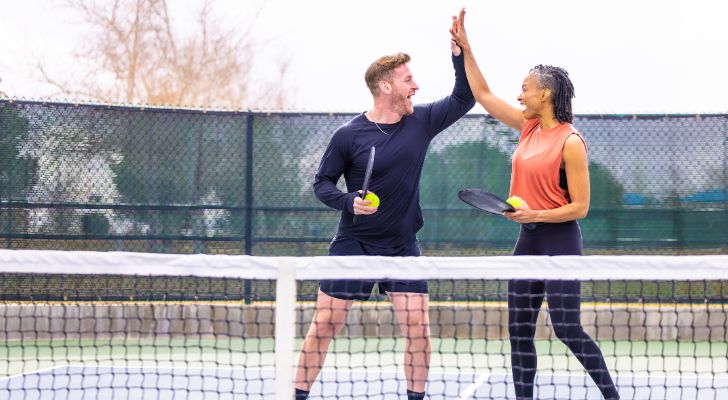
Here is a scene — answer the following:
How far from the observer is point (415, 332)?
4590 mm

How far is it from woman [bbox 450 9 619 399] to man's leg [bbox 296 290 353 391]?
0.73 m

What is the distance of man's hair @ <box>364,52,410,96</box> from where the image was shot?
4.69 meters

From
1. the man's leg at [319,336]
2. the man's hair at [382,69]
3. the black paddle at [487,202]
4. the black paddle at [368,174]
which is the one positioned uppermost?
the man's hair at [382,69]

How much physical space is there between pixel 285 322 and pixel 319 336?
82cm

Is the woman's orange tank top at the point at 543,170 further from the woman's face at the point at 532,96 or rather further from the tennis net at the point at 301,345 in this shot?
the tennis net at the point at 301,345

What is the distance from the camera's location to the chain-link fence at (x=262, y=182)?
8.77 m

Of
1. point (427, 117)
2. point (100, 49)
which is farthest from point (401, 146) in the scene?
point (100, 49)

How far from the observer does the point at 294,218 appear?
349 inches

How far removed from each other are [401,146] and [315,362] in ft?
3.27

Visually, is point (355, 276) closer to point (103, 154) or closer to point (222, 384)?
point (222, 384)

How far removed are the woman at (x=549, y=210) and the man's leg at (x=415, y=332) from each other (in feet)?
1.21

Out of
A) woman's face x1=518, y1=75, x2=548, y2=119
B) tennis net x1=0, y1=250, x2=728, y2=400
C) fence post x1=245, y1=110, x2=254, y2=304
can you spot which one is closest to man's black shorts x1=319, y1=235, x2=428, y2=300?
woman's face x1=518, y1=75, x2=548, y2=119

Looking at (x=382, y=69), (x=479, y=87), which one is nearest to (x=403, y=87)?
(x=382, y=69)

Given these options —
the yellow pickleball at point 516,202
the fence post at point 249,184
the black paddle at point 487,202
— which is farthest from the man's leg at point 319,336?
the fence post at point 249,184
